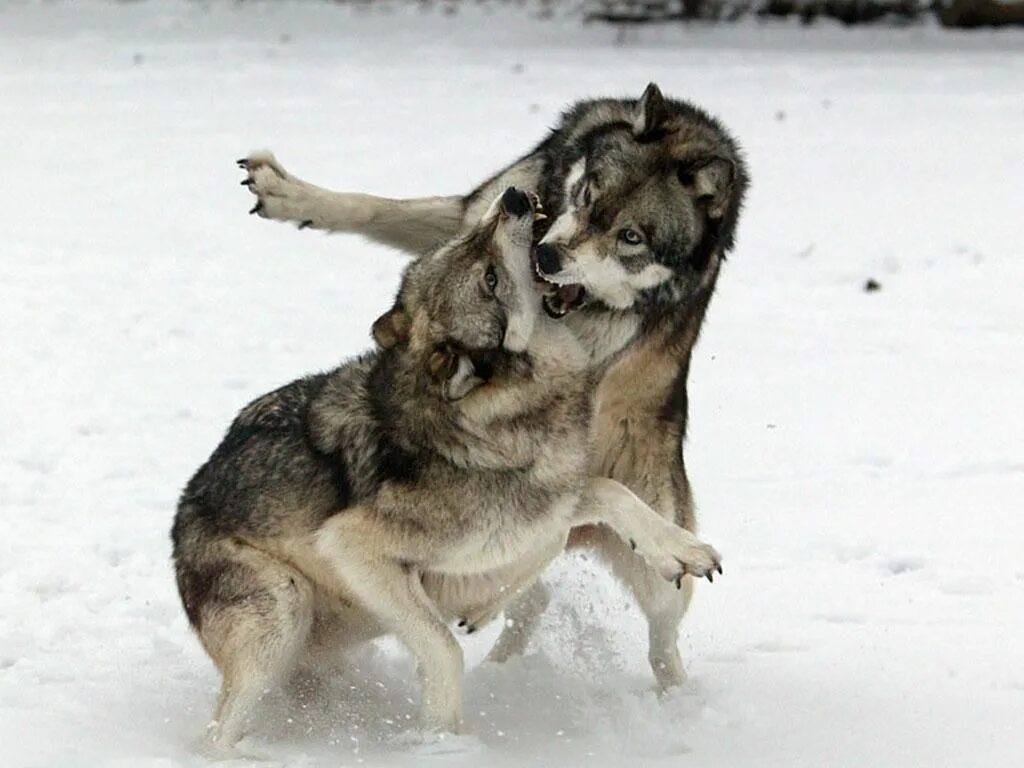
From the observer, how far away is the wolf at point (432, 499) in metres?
5.29

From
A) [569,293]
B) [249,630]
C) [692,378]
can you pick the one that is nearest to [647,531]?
[569,293]

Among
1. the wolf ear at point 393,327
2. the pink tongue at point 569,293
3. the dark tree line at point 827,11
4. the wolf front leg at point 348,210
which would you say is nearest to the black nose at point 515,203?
the pink tongue at point 569,293

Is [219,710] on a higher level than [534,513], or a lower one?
lower

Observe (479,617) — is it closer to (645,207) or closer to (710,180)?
(645,207)

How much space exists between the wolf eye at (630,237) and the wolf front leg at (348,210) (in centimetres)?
109

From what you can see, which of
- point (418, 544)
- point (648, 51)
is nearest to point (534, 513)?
point (418, 544)

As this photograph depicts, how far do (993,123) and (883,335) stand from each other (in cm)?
673

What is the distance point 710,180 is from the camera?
548 cm

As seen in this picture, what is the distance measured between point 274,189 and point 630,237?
1.66 metres

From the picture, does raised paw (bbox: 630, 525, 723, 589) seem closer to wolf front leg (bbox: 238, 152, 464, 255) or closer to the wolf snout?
the wolf snout

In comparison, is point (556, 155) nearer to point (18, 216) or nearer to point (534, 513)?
point (534, 513)

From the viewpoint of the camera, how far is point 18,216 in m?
13.7

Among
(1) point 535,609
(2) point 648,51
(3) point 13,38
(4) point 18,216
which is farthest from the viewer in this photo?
(3) point 13,38

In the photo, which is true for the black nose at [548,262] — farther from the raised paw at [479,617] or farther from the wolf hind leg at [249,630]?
the wolf hind leg at [249,630]
